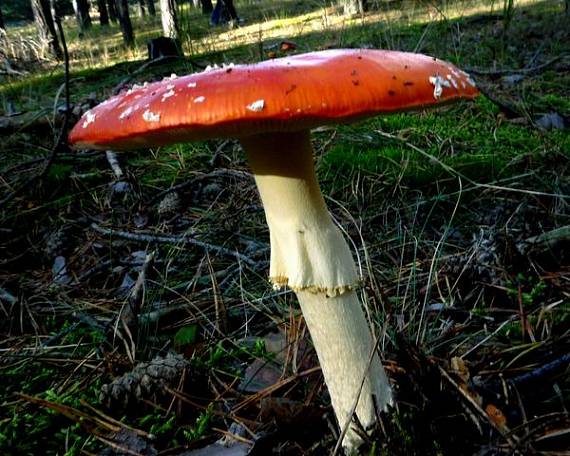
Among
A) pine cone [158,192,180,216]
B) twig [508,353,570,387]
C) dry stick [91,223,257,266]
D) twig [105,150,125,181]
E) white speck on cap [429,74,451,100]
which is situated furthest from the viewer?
twig [105,150,125,181]

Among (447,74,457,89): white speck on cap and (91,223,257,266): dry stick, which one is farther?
(91,223,257,266): dry stick

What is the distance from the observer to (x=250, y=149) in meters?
1.32

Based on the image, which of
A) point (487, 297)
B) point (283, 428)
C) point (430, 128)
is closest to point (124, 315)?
point (283, 428)

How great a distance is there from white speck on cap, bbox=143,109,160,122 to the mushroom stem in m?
0.34

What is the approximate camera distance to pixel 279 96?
95 centimetres

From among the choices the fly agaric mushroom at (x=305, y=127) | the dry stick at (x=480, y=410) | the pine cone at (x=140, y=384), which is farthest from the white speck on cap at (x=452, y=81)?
the pine cone at (x=140, y=384)

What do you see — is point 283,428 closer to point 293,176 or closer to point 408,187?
point 293,176

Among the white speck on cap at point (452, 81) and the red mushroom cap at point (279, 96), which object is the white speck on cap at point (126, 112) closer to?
the red mushroom cap at point (279, 96)

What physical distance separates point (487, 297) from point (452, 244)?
388 mm

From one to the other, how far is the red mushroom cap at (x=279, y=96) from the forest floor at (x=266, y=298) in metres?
0.60

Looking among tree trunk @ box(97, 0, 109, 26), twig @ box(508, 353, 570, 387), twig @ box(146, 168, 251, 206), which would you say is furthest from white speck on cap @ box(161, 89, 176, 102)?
tree trunk @ box(97, 0, 109, 26)

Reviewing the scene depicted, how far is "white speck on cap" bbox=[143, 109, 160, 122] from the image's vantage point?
1.00 meters

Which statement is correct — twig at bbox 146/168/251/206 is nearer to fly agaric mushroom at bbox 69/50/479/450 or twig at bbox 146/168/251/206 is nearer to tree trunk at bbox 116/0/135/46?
fly agaric mushroom at bbox 69/50/479/450

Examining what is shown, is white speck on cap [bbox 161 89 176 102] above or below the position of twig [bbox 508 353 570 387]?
above
